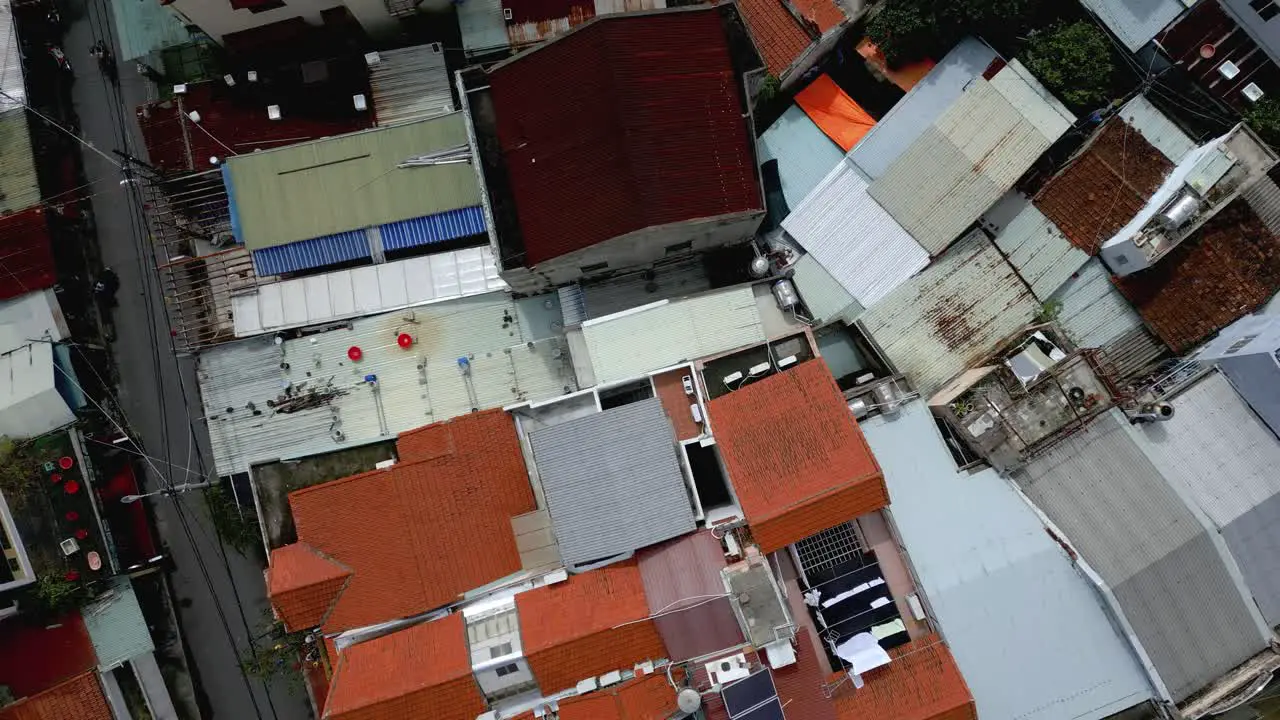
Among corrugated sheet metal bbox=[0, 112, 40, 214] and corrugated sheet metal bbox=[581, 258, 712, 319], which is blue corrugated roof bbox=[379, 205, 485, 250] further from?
corrugated sheet metal bbox=[0, 112, 40, 214]

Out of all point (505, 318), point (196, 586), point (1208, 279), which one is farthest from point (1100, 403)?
point (196, 586)

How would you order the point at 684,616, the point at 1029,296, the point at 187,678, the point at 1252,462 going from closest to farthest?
the point at 684,616 → the point at 1252,462 → the point at 1029,296 → the point at 187,678

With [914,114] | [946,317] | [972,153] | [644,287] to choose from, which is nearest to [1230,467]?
[946,317]

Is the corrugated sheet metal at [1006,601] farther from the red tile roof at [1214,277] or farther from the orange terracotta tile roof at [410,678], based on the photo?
the orange terracotta tile roof at [410,678]

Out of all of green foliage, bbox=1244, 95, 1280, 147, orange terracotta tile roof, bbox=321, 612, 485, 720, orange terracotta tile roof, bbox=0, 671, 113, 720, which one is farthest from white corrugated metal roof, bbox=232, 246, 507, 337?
green foliage, bbox=1244, 95, 1280, 147

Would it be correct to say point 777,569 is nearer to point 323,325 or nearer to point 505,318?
point 505,318

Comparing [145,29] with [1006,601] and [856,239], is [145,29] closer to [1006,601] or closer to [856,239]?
[856,239]
